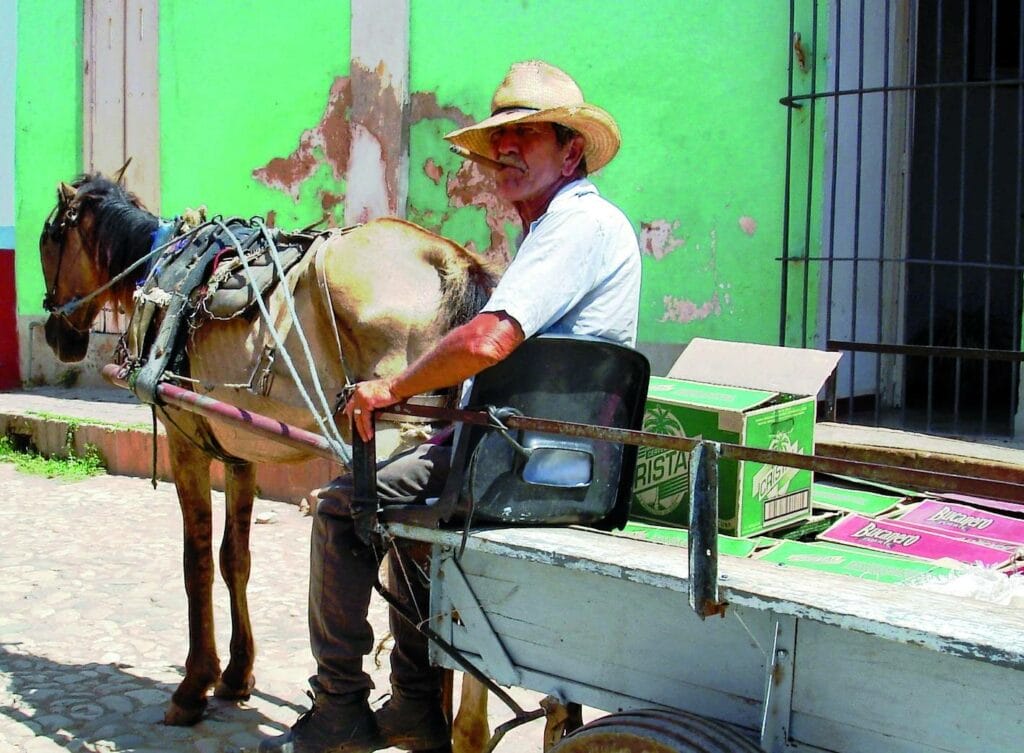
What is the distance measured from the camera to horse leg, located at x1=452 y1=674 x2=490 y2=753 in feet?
10.8

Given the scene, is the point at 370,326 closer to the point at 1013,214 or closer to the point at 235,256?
the point at 235,256

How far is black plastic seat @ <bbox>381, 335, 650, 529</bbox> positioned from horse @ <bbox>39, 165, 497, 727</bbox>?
0.98m

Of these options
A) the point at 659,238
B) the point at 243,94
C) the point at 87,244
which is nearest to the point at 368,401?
the point at 87,244

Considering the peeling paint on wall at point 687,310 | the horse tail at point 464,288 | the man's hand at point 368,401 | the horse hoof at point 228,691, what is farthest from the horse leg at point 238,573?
the peeling paint on wall at point 687,310

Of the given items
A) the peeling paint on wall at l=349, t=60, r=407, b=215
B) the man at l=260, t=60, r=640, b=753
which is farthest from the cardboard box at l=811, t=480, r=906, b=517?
the peeling paint on wall at l=349, t=60, r=407, b=215

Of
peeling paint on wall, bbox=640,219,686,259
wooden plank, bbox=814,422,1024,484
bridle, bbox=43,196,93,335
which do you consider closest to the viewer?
bridle, bbox=43,196,93,335

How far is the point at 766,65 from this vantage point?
20.0ft

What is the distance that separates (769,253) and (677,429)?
334cm

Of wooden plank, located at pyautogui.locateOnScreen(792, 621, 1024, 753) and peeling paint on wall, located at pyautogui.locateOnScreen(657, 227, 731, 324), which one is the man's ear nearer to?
wooden plank, located at pyautogui.locateOnScreen(792, 621, 1024, 753)

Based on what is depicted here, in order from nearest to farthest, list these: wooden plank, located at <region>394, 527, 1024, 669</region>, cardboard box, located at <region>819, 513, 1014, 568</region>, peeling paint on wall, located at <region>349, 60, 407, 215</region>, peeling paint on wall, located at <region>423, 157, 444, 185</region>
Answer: wooden plank, located at <region>394, 527, 1024, 669</region>
cardboard box, located at <region>819, 513, 1014, 568</region>
peeling paint on wall, located at <region>423, 157, 444, 185</region>
peeling paint on wall, located at <region>349, 60, 407, 215</region>

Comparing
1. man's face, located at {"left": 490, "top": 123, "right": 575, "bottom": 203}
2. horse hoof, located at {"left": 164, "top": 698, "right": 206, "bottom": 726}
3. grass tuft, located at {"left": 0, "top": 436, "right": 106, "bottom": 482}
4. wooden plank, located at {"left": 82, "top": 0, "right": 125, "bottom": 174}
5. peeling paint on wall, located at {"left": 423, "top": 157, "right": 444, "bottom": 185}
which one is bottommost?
horse hoof, located at {"left": 164, "top": 698, "right": 206, "bottom": 726}

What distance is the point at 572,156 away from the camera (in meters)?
2.70

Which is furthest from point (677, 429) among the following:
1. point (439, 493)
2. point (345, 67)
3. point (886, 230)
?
point (345, 67)

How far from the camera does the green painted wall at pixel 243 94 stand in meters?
7.94
